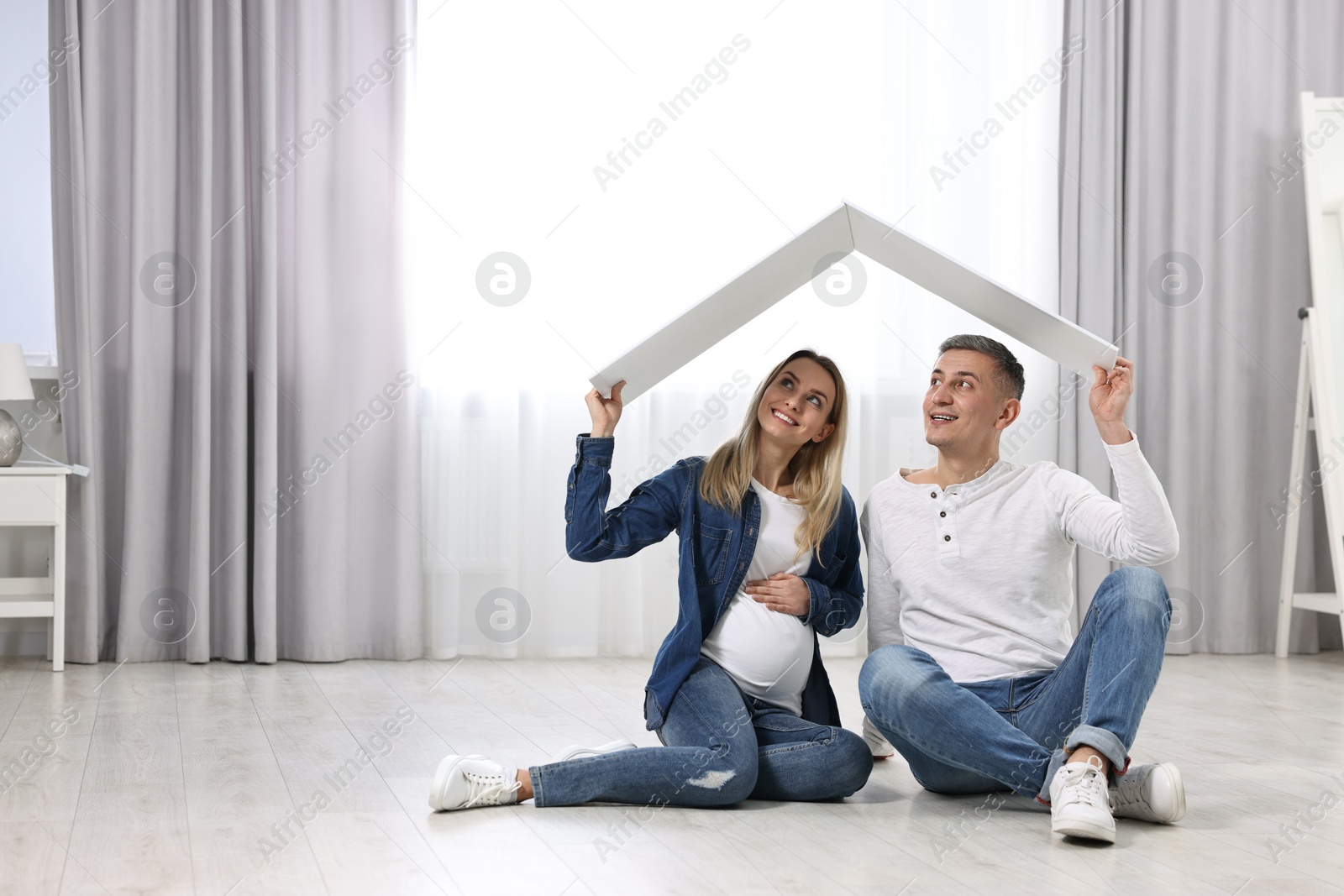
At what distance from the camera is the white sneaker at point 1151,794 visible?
157cm

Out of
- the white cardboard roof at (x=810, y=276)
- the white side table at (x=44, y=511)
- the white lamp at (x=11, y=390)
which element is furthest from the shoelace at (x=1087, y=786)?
the white lamp at (x=11, y=390)

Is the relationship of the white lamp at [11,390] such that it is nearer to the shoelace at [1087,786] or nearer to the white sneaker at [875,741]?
the white sneaker at [875,741]

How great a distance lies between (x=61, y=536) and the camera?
2816 millimetres

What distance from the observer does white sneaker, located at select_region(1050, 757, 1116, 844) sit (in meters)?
1.46

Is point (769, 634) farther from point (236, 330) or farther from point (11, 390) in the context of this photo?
point (11, 390)

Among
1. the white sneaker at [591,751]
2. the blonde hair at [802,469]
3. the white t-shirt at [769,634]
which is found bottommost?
the white sneaker at [591,751]

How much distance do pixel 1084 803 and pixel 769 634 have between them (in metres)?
0.51

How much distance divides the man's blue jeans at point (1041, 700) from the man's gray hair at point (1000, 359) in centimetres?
35

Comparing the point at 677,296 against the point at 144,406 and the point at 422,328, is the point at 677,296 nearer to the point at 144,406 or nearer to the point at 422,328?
the point at 422,328

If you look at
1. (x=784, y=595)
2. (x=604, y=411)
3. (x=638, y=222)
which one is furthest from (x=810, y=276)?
(x=638, y=222)

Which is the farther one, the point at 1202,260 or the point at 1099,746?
the point at 1202,260

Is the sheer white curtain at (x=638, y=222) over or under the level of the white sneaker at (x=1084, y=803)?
over

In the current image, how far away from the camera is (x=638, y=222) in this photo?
3250 millimetres

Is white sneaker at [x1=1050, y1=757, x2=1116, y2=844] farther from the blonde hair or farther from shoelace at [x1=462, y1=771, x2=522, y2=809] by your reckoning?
shoelace at [x1=462, y1=771, x2=522, y2=809]
